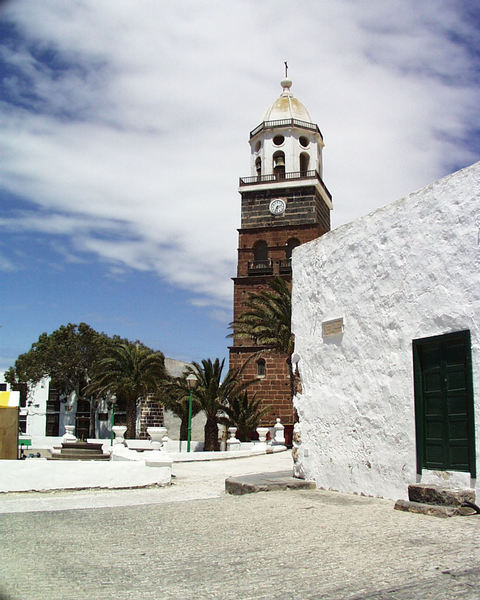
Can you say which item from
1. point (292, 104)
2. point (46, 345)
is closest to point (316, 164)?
point (292, 104)

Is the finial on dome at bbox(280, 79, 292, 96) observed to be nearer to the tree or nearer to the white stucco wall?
the tree

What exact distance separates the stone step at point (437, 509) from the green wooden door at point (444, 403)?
41cm

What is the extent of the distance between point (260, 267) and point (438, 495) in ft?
94.9

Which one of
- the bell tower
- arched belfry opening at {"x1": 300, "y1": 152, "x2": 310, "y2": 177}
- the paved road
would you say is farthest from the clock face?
the paved road

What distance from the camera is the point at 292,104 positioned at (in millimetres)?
36438

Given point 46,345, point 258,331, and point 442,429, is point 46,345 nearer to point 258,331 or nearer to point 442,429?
point 258,331

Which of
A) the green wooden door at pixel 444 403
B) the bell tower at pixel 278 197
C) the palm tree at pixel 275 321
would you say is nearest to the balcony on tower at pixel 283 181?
the bell tower at pixel 278 197

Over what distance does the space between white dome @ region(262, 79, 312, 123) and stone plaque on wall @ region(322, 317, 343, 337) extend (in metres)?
29.0

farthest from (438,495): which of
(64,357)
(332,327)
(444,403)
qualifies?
(64,357)

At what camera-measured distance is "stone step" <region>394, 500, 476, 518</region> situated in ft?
19.0

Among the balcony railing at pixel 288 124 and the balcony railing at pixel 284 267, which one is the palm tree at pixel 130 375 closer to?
the balcony railing at pixel 284 267

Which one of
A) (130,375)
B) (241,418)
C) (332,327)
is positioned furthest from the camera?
(130,375)

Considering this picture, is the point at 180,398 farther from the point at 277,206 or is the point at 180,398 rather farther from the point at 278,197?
the point at 278,197

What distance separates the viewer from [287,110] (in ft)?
118
